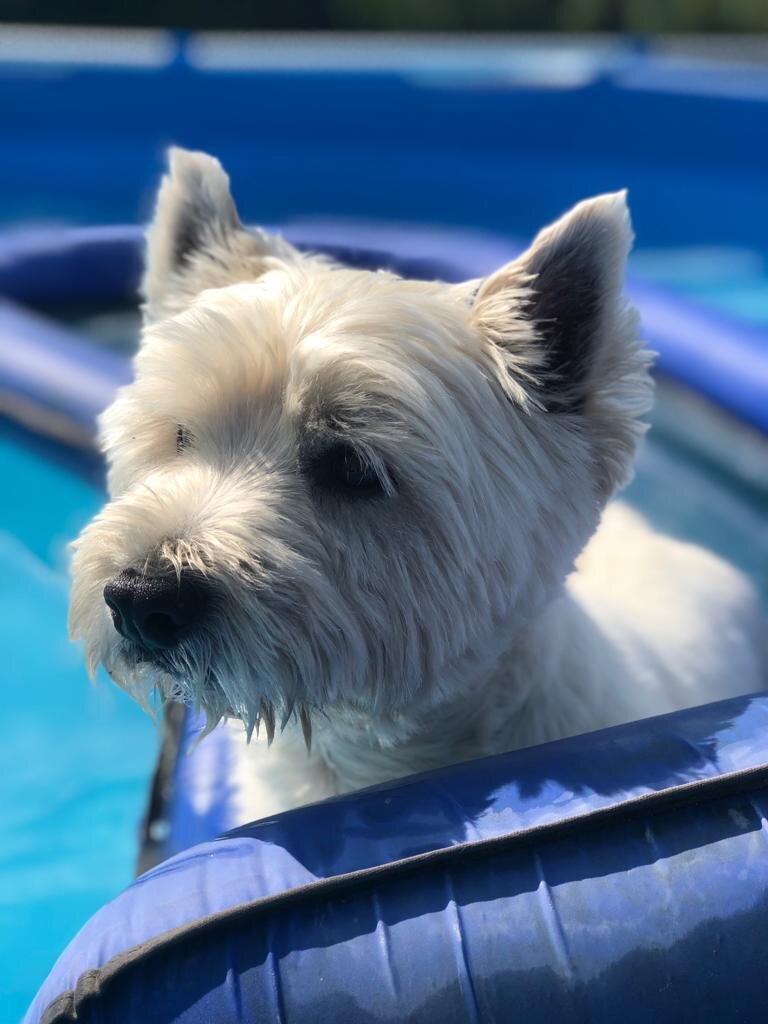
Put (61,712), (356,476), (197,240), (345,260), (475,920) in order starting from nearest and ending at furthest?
1. (475,920)
2. (356,476)
3. (197,240)
4. (61,712)
5. (345,260)

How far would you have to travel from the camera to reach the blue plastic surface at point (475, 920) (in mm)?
1684

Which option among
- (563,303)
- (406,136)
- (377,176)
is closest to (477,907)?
(563,303)

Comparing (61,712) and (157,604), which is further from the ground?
(61,712)

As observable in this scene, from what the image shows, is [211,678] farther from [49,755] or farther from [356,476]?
[49,755]

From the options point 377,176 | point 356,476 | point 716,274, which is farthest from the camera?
point 377,176

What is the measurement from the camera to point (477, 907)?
1747mm

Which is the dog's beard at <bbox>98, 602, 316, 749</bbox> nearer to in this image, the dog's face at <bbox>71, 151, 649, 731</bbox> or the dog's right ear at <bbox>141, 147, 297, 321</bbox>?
the dog's face at <bbox>71, 151, 649, 731</bbox>

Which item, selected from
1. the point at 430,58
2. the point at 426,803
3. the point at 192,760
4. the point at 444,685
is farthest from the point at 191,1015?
the point at 430,58

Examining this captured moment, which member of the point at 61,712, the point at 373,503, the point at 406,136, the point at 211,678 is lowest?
the point at 211,678

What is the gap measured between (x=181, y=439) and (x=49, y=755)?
239 cm

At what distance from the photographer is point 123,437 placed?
244 cm

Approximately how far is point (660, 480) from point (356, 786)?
10.7ft

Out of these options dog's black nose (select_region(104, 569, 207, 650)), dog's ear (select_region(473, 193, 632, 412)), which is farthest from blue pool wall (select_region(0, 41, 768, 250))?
dog's black nose (select_region(104, 569, 207, 650))

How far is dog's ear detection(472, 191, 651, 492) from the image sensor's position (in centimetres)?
229
